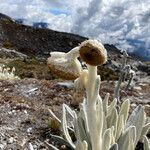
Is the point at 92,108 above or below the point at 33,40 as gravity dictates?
below

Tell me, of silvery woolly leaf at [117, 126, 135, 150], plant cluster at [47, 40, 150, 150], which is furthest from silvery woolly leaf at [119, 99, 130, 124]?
silvery woolly leaf at [117, 126, 135, 150]

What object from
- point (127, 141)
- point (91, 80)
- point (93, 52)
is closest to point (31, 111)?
point (127, 141)

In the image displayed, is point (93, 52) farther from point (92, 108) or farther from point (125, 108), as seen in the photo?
point (125, 108)

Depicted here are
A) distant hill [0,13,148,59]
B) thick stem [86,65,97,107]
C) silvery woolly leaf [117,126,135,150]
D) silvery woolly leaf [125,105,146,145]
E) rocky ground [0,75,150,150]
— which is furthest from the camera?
distant hill [0,13,148,59]

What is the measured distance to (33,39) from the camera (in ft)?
213

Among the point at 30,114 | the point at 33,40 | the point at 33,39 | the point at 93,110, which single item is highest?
the point at 33,39

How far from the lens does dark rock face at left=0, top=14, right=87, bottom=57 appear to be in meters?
59.2

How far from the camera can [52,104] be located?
39.2 ft

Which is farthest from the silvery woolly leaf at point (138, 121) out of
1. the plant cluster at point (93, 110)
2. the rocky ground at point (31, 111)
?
the rocky ground at point (31, 111)

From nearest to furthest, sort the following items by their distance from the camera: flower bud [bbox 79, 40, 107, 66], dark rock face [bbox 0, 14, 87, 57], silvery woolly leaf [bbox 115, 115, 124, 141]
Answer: flower bud [bbox 79, 40, 107, 66]
silvery woolly leaf [bbox 115, 115, 124, 141]
dark rock face [bbox 0, 14, 87, 57]

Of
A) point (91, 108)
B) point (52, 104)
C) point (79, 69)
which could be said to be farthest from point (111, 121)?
point (52, 104)

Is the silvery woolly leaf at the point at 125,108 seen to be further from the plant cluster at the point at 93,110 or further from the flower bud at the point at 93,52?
the flower bud at the point at 93,52

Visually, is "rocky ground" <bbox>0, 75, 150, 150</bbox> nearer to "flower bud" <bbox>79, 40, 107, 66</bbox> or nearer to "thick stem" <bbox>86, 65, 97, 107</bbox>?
"thick stem" <bbox>86, 65, 97, 107</bbox>

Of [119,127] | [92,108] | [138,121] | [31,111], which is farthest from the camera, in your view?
[31,111]
